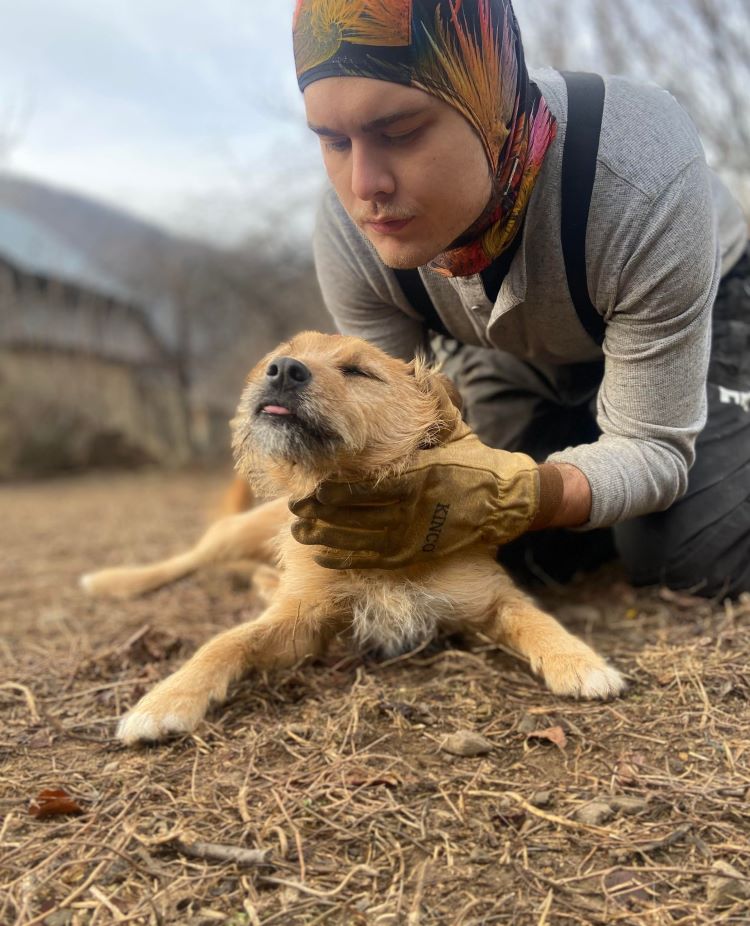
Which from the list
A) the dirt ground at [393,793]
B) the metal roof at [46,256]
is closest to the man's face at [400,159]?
the dirt ground at [393,793]

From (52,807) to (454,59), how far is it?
7.24ft

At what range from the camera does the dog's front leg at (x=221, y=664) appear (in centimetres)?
211

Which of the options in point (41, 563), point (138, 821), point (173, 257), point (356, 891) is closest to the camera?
point (356, 891)

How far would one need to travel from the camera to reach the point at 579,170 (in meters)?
2.50

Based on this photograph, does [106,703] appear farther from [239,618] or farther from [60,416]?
[60,416]

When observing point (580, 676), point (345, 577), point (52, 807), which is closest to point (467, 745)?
point (580, 676)

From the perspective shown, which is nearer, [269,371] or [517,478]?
[269,371]

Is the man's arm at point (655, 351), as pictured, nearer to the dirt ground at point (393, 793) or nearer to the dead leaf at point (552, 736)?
the dirt ground at point (393, 793)

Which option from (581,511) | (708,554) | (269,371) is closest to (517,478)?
(581,511)

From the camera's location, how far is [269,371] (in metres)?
2.20

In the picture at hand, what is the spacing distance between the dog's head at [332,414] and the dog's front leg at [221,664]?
442 millimetres

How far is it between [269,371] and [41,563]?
3.78 meters

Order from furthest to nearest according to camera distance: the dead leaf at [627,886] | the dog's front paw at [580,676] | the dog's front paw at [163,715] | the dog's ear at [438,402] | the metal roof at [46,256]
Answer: the metal roof at [46,256]
the dog's ear at [438,402]
the dog's front paw at [580,676]
the dog's front paw at [163,715]
the dead leaf at [627,886]

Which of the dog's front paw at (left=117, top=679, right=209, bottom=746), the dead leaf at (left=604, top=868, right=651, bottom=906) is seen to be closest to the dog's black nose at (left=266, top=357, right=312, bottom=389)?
the dog's front paw at (left=117, top=679, right=209, bottom=746)
